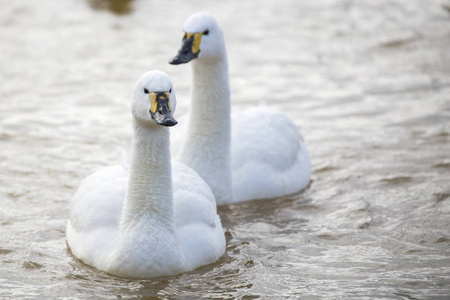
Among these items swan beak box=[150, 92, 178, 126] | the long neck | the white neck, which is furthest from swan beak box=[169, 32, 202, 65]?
swan beak box=[150, 92, 178, 126]

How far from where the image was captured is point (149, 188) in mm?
6594

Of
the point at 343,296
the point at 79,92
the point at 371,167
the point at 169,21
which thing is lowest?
the point at 343,296

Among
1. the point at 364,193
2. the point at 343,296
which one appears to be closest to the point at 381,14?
the point at 364,193

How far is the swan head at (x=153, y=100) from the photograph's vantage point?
19.9ft

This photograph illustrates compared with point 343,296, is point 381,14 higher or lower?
higher

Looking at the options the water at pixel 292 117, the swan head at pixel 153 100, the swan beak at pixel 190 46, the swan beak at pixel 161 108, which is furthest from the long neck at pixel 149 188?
the swan beak at pixel 190 46

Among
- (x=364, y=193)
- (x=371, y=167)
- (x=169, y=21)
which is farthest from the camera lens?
(x=169, y=21)

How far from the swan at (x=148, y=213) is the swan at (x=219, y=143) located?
1.26 meters

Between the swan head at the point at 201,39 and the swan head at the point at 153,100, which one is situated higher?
the swan head at the point at 201,39

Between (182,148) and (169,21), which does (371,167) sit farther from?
(169,21)

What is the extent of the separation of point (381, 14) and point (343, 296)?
1142 cm

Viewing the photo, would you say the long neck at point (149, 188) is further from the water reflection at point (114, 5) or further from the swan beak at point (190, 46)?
the water reflection at point (114, 5)

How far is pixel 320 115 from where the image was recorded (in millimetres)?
11695

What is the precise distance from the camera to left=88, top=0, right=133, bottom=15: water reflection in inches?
667
